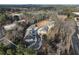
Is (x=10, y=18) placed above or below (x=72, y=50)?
above

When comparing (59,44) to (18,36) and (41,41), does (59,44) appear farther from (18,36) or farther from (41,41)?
(18,36)
